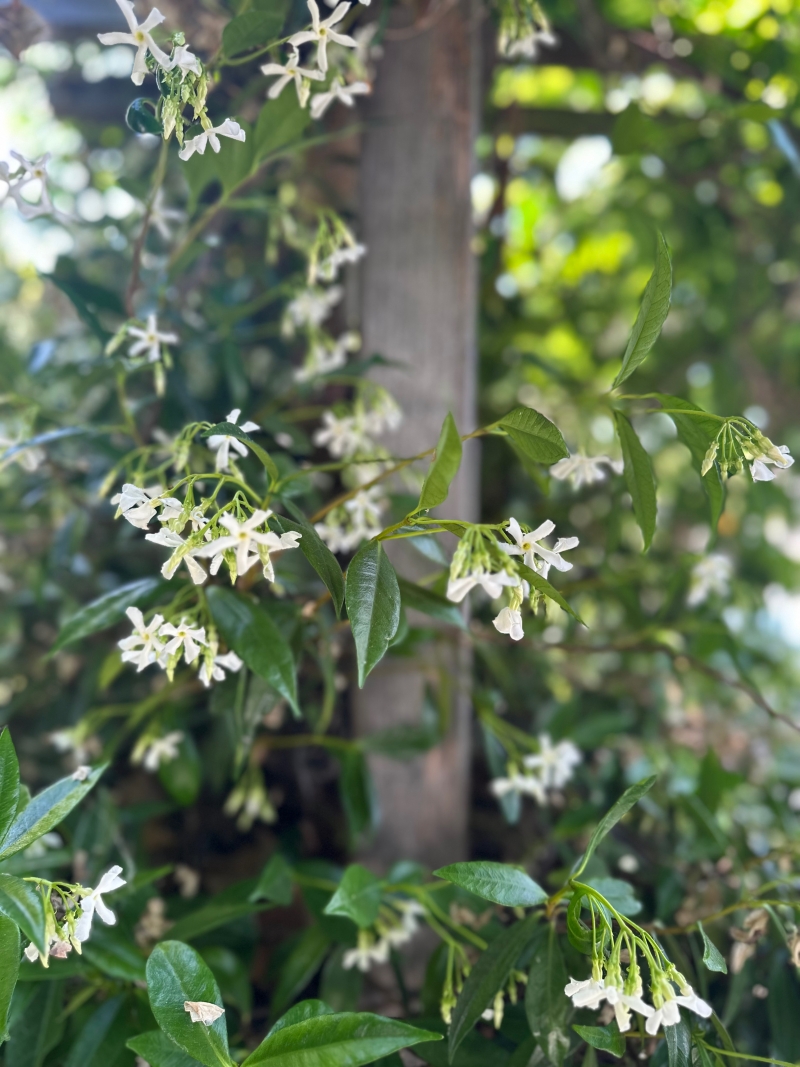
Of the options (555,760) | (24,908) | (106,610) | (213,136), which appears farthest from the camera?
(555,760)

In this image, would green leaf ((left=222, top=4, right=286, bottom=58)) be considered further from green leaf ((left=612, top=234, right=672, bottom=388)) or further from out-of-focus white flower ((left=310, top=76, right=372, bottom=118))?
green leaf ((left=612, top=234, right=672, bottom=388))

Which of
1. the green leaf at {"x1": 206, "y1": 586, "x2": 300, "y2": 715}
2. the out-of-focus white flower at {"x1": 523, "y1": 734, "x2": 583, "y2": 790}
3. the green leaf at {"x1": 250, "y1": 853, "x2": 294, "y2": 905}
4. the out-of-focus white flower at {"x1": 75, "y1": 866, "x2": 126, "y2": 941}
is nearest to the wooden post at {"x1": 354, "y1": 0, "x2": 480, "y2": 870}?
the out-of-focus white flower at {"x1": 523, "y1": 734, "x2": 583, "y2": 790}

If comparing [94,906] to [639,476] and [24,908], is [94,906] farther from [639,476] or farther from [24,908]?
[639,476]

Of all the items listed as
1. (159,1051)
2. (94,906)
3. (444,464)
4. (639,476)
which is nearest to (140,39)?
(444,464)

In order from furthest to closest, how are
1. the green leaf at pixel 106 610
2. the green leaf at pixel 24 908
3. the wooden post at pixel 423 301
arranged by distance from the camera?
the wooden post at pixel 423 301 → the green leaf at pixel 106 610 → the green leaf at pixel 24 908

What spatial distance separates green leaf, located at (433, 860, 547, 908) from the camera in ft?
1.75

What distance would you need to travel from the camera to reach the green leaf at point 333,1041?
0.49m

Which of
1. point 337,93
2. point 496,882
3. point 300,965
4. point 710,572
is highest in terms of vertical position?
point 337,93

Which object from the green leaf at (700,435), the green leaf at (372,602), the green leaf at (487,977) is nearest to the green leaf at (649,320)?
the green leaf at (700,435)

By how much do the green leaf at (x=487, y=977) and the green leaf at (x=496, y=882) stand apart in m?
0.06

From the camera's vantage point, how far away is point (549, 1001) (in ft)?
1.86

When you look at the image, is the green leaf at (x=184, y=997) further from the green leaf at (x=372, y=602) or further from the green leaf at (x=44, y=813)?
the green leaf at (x=372, y=602)

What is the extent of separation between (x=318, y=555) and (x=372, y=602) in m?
0.05

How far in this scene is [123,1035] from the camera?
0.61 metres
